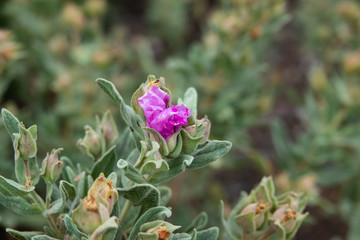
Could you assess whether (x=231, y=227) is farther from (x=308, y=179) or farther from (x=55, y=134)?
(x=55, y=134)

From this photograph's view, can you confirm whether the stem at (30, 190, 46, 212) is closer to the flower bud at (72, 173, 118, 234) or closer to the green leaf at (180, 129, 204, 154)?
the flower bud at (72, 173, 118, 234)

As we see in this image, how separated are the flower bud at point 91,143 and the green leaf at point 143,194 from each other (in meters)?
0.28

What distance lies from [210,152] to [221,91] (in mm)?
1643

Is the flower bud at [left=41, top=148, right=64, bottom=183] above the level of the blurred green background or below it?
below

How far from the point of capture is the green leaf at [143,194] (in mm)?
1229

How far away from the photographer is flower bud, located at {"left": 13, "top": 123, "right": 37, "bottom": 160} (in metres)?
1.24

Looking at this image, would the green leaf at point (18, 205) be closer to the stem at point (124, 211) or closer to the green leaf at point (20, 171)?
the green leaf at point (20, 171)

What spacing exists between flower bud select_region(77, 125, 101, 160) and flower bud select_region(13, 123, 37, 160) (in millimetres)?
261

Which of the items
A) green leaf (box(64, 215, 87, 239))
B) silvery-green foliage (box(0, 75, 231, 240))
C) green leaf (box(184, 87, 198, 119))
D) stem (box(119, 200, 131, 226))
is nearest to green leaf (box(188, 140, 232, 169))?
silvery-green foliage (box(0, 75, 231, 240))

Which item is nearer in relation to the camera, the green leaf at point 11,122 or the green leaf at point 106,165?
the green leaf at point 11,122

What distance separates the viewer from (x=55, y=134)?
9.92ft

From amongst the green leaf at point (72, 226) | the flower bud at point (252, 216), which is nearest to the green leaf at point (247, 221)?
the flower bud at point (252, 216)

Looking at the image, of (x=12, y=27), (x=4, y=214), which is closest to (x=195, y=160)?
(x=4, y=214)

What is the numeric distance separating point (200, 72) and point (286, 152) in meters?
0.82
